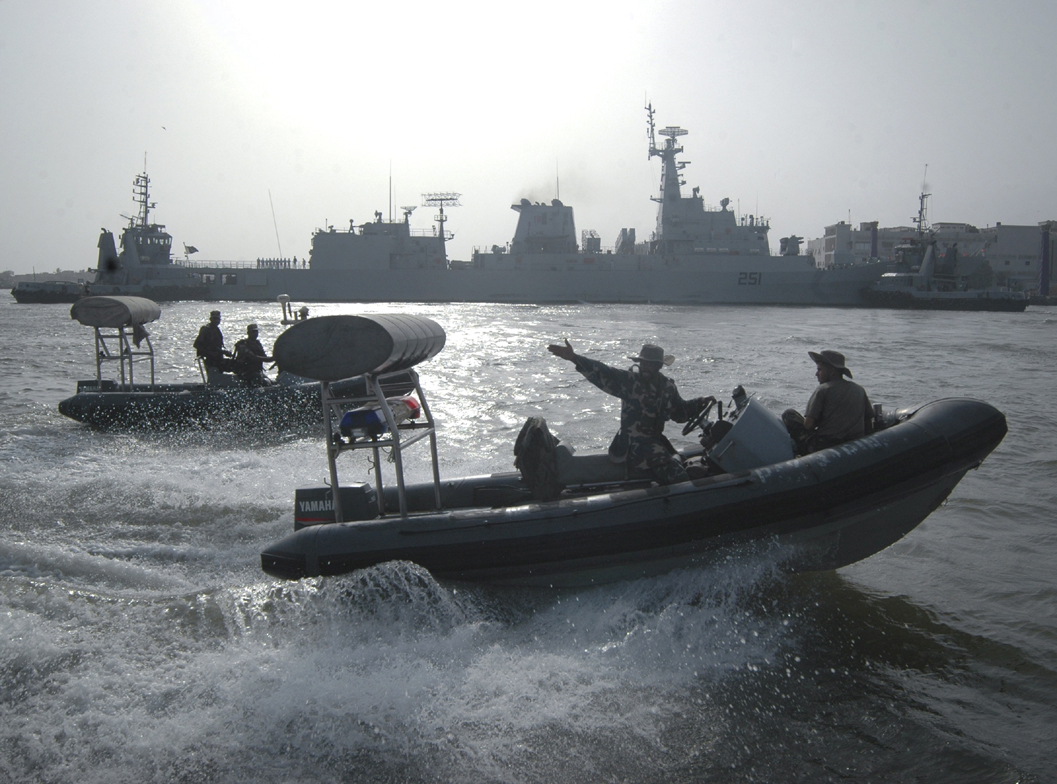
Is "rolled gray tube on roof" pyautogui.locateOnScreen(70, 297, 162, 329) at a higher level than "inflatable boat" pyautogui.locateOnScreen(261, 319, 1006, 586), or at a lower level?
higher

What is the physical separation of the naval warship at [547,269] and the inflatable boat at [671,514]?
42.0 metres

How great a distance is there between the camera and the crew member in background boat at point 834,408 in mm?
4785

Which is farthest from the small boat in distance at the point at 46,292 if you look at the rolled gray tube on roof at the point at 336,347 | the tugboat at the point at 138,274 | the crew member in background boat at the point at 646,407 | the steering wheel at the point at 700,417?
the steering wheel at the point at 700,417

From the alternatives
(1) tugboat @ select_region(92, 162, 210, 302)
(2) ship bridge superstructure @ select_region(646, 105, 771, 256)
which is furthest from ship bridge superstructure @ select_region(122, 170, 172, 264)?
(2) ship bridge superstructure @ select_region(646, 105, 771, 256)

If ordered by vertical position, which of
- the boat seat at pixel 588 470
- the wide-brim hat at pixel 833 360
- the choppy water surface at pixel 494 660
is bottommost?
the choppy water surface at pixel 494 660

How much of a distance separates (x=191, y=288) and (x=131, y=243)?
19.5 feet

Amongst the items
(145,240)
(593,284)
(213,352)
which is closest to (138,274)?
(145,240)

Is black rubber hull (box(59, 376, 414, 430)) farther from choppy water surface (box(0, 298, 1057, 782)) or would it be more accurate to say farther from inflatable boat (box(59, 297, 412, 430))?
choppy water surface (box(0, 298, 1057, 782))

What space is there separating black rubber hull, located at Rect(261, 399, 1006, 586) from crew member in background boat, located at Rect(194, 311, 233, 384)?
6.53m

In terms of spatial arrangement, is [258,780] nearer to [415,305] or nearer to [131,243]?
[415,305]

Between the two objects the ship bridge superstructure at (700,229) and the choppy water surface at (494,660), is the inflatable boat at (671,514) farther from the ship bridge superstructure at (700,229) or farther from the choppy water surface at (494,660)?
the ship bridge superstructure at (700,229)

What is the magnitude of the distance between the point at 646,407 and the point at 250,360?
713cm

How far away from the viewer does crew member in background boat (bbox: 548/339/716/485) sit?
455cm

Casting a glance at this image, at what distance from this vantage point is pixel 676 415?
15.4 ft
